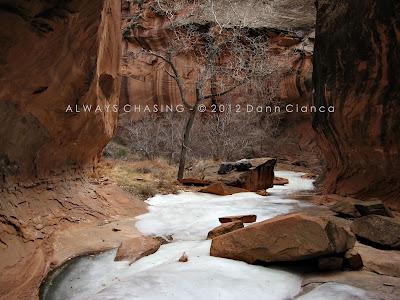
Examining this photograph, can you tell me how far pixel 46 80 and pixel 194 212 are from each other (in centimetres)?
268

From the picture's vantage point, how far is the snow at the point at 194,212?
430 cm

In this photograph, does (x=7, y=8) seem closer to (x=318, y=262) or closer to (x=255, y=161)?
(x=318, y=262)

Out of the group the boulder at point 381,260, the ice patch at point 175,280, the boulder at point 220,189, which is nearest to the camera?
the ice patch at point 175,280

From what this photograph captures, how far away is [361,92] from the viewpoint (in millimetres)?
5926

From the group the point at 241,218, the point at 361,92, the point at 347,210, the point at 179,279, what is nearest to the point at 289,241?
the point at 179,279

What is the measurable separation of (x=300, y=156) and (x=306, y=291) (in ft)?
50.2

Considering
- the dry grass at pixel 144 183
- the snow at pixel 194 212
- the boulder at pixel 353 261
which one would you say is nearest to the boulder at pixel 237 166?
the dry grass at pixel 144 183

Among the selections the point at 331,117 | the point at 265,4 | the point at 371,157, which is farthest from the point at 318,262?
the point at 265,4

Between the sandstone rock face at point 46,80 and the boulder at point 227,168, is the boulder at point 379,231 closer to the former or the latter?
the sandstone rock face at point 46,80

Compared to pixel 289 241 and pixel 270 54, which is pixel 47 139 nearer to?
pixel 289 241

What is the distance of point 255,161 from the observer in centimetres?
909

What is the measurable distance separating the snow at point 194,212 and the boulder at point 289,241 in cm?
109

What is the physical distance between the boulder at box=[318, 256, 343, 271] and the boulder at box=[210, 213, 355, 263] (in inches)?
1.8

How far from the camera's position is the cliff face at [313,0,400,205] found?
17.3 feet
